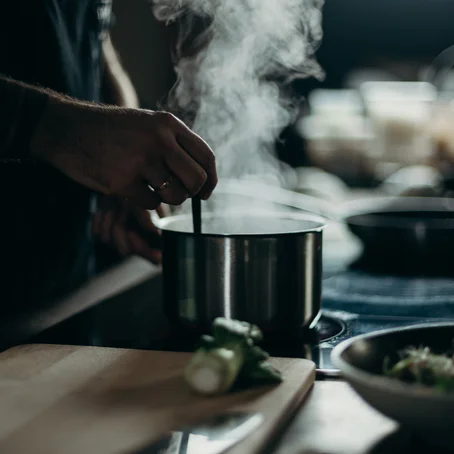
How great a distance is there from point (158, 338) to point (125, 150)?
0.30 metres

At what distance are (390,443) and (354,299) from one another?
69 cm

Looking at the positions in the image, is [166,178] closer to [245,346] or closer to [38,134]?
[38,134]

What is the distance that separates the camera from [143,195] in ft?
3.90

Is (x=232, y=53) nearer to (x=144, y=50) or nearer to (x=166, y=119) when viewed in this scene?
(x=166, y=119)

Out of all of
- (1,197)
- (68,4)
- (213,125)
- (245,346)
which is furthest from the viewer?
(213,125)

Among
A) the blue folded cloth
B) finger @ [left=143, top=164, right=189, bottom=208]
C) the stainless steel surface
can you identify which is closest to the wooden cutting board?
the stainless steel surface

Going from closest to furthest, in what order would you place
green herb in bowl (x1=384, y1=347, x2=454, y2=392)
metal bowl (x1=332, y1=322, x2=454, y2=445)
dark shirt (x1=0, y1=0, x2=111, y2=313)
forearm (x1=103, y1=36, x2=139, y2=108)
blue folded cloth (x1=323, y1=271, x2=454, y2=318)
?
1. metal bowl (x1=332, y1=322, x2=454, y2=445)
2. green herb in bowl (x1=384, y1=347, x2=454, y2=392)
3. blue folded cloth (x1=323, y1=271, x2=454, y2=318)
4. dark shirt (x1=0, y1=0, x2=111, y2=313)
5. forearm (x1=103, y1=36, x2=139, y2=108)

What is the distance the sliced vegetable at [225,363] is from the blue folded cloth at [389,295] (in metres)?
0.47

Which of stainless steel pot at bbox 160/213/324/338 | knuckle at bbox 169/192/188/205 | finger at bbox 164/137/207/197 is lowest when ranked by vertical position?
stainless steel pot at bbox 160/213/324/338

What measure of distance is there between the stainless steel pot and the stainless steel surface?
269mm

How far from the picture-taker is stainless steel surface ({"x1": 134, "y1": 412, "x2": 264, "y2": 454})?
0.78 m

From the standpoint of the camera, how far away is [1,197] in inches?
60.6

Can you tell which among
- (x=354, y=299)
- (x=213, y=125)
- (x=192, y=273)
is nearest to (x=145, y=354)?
(x=192, y=273)

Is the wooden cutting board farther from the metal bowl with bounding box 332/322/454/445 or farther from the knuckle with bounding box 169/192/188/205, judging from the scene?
the knuckle with bounding box 169/192/188/205
